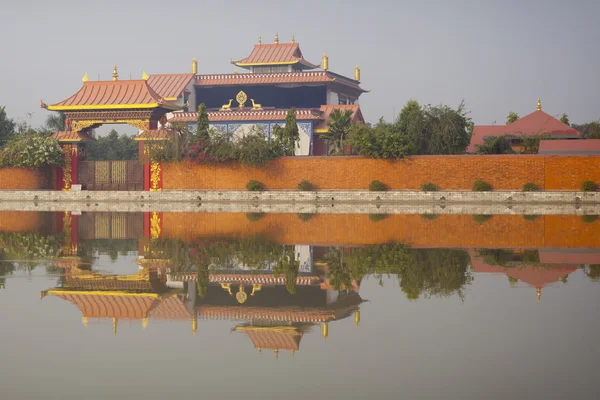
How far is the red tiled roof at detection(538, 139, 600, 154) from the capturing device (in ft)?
130

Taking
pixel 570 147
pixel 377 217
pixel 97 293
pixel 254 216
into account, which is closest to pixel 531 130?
pixel 570 147

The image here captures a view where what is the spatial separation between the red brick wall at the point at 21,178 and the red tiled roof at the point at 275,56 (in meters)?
16.2

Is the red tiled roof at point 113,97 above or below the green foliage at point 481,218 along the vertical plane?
above

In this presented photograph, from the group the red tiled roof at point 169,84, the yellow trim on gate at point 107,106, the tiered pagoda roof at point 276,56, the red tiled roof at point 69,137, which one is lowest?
the red tiled roof at point 69,137

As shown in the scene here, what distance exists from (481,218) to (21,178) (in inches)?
1004

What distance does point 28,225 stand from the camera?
23578 millimetres

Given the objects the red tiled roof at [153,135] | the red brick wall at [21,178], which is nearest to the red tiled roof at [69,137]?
the red brick wall at [21,178]

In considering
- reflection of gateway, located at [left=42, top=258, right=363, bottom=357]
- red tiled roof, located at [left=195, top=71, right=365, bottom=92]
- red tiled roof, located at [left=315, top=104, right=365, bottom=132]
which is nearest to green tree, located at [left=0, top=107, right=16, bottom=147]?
red tiled roof, located at [left=195, top=71, right=365, bottom=92]

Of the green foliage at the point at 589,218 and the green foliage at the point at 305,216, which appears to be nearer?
the green foliage at the point at 589,218

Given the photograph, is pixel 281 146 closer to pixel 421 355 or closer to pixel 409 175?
pixel 409 175

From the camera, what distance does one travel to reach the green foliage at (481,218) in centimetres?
2447

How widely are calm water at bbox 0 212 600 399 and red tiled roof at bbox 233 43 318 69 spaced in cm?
3619

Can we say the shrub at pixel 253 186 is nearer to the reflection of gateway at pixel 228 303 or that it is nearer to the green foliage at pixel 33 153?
the green foliage at pixel 33 153

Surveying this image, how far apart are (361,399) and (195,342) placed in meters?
2.35
